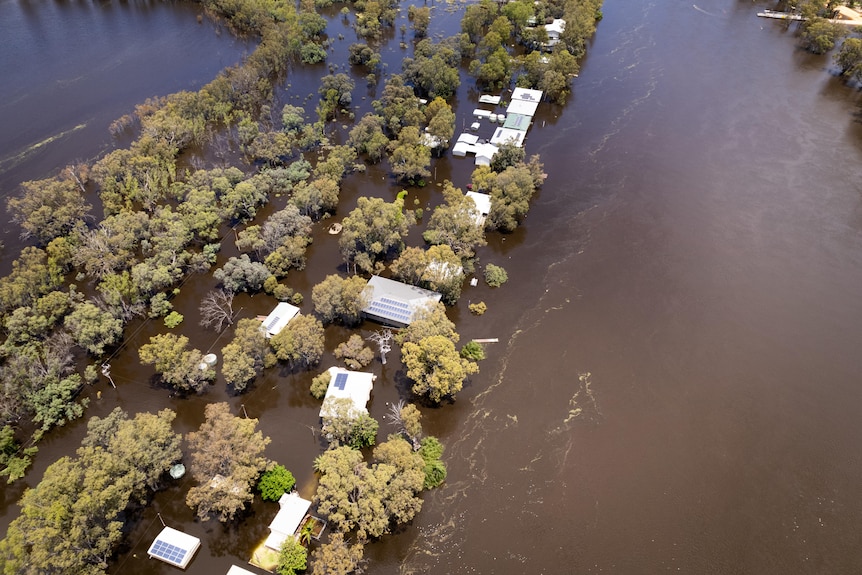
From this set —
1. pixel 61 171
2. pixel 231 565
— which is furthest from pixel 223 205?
pixel 231 565

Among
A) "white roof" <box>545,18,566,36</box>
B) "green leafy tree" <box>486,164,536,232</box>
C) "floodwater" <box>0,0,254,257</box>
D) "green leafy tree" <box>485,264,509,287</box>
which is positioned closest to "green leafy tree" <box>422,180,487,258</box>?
"green leafy tree" <box>485,264,509,287</box>

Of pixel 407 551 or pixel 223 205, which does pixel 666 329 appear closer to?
pixel 407 551

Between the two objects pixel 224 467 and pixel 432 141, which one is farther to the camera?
pixel 432 141

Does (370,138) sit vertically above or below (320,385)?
above

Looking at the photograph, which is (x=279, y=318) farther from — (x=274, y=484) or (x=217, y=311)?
(x=274, y=484)

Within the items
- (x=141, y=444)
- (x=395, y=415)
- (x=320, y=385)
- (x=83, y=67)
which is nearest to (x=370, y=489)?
(x=395, y=415)

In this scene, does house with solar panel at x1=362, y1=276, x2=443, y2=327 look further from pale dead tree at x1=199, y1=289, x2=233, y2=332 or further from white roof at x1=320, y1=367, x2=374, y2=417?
pale dead tree at x1=199, y1=289, x2=233, y2=332
